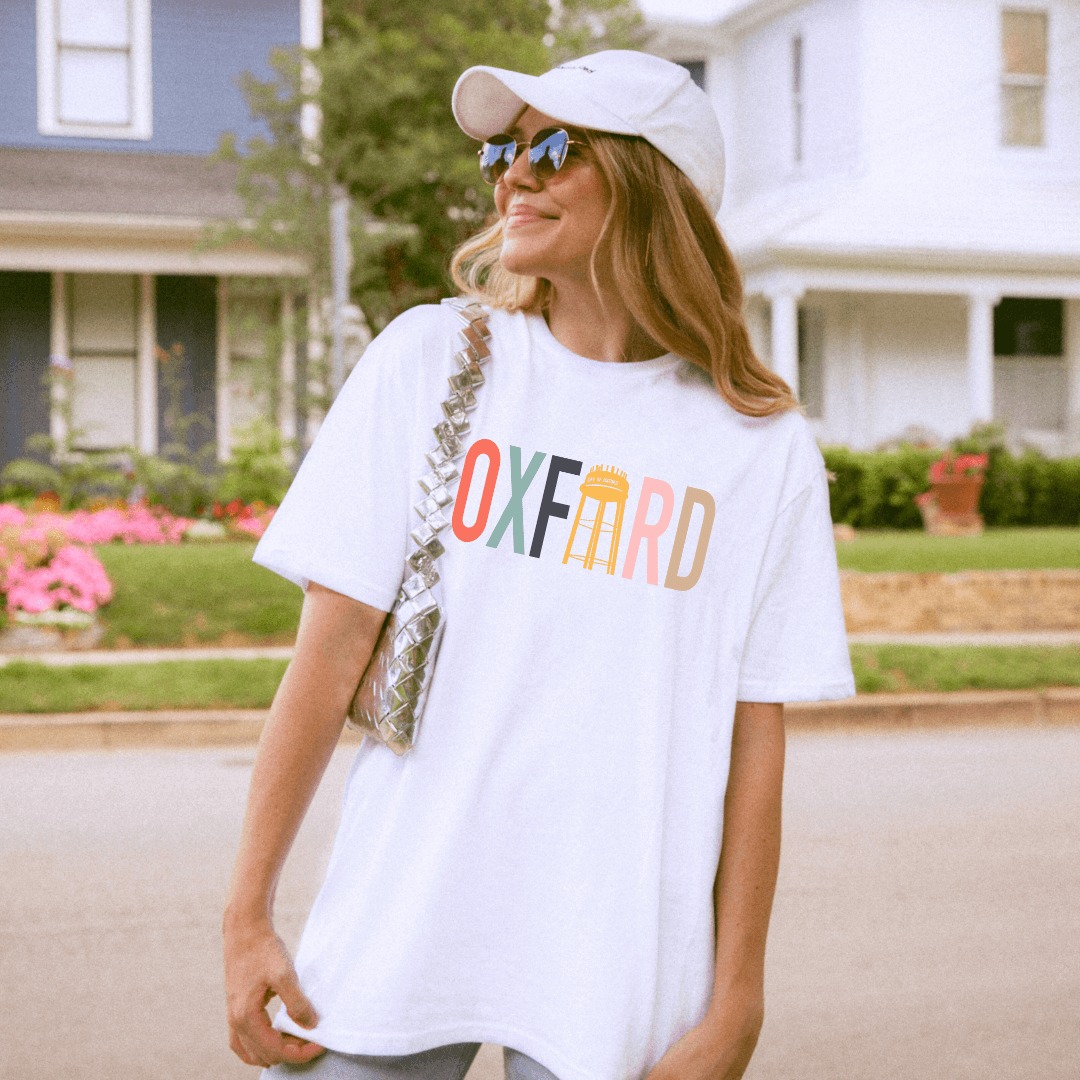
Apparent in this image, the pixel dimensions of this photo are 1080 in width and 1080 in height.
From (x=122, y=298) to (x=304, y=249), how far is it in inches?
112

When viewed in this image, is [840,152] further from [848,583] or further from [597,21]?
[848,583]

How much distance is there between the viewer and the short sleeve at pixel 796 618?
1662 mm

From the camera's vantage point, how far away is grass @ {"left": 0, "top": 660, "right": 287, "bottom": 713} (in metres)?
7.64

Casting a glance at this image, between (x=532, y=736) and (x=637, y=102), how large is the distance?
73 centimetres

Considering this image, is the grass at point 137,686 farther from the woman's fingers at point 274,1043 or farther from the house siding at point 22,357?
the house siding at point 22,357

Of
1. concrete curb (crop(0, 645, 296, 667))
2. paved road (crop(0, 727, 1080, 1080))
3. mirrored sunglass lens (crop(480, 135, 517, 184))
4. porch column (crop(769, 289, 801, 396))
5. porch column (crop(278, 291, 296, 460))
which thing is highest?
porch column (crop(769, 289, 801, 396))

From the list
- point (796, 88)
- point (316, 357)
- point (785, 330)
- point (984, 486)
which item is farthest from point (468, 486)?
point (796, 88)

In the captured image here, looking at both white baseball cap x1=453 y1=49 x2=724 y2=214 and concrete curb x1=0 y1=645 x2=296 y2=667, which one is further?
concrete curb x1=0 y1=645 x2=296 y2=667

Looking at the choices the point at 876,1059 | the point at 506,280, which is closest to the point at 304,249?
the point at 876,1059

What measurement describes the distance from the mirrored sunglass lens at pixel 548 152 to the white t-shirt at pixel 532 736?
9.5 inches

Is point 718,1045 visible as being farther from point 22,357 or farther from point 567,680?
point 22,357

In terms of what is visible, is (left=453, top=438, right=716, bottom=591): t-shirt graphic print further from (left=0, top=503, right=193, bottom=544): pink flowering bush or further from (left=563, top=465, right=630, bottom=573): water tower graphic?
(left=0, top=503, right=193, bottom=544): pink flowering bush

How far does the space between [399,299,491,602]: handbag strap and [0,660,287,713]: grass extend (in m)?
6.10

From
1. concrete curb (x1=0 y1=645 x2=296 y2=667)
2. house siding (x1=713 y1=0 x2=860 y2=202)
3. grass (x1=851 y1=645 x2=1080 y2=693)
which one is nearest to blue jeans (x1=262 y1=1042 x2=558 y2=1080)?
grass (x1=851 y1=645 x2=1080 y2=693)
